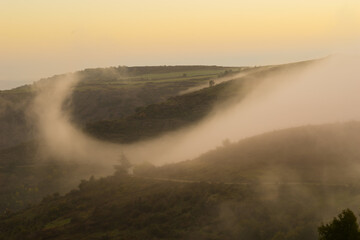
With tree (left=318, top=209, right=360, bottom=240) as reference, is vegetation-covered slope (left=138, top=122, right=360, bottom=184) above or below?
below

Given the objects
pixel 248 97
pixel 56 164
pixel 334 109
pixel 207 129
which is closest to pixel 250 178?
pixel 334 109

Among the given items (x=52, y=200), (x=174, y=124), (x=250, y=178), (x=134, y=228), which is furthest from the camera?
(x=174, y=124)

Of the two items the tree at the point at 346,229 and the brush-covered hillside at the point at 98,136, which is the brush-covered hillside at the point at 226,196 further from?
the brush-covered hillside at the point at 98,136

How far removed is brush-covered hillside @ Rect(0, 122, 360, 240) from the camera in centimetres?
5675

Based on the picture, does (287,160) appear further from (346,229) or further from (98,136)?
(98,136)

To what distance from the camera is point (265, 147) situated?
8594 centimetres

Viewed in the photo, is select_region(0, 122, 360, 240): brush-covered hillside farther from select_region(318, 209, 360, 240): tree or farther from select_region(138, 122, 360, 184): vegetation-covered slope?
select_region(318, 209, 360, 240): tree

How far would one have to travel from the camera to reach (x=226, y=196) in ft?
217

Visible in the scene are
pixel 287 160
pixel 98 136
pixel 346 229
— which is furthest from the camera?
pixel 98 136

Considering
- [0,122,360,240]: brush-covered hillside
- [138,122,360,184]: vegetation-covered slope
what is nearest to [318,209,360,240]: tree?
[0,122,360,240]: brush-covered hillside

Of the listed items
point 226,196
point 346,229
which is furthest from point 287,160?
point 346,229

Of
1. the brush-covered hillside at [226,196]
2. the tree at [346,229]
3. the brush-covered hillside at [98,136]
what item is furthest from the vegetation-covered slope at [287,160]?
the brush-covered hillside at [98,136]

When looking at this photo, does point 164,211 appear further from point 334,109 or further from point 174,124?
point 174,124

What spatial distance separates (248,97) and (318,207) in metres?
97.3
